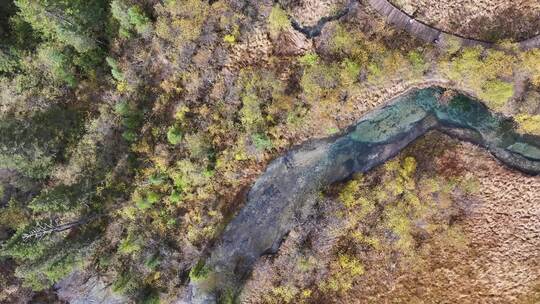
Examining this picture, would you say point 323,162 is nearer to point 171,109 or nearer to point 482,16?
point 171,109

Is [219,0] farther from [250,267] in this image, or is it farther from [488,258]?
[488,258]

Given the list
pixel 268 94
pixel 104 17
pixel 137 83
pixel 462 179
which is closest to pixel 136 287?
pixel 137 83

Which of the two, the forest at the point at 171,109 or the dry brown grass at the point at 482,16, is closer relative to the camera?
the dry brown grass at the point at 482,16

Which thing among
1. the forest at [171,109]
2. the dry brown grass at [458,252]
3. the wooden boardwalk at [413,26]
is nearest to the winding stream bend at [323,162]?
the forest at [171,109]

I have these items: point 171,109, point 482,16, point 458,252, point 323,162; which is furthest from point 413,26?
point 171,109

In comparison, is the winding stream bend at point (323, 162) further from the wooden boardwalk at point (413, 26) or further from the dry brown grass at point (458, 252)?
the wooden boardwalk at point (413, 26)

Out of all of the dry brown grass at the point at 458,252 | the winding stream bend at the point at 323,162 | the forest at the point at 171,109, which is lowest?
the dry brown grass at the point at 458,252

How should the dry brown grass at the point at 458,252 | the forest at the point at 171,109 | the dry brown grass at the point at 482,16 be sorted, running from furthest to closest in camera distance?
the forest at the point at 171,109 < the dry brown grass at the point at 482,16 < the dry brown grass at the point at 458,252
